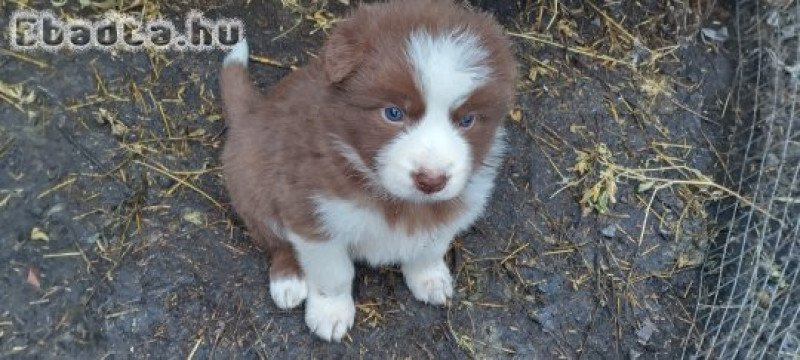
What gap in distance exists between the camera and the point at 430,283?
4457 mm

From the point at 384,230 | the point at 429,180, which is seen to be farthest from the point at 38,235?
the point at 429,180

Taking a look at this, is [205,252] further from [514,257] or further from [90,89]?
[514,257]

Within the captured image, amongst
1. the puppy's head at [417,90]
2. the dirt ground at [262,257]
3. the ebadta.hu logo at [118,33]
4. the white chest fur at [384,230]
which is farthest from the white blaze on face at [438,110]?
the ebadta.hu logo at [118,33]

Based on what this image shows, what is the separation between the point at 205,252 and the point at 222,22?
136cm

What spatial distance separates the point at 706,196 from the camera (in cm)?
527

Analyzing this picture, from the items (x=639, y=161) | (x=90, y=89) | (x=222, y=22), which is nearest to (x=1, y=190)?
(x=90, y=89)

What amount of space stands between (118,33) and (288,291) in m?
1.72

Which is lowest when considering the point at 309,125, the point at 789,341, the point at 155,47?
the point at 789,341

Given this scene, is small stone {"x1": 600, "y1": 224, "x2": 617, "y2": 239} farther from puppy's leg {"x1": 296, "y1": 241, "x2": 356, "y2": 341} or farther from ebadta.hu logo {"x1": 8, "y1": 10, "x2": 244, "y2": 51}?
ebadta.hu logo {"x1": 8, "y1": 10, "x2": 244, "y2": 51}

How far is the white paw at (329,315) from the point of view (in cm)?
428

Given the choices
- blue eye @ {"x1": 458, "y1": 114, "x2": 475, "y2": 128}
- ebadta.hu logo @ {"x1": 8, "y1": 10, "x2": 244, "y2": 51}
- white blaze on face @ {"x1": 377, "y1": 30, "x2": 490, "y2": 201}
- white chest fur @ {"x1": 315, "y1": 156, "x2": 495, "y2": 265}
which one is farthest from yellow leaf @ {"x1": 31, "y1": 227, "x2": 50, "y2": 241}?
blue eye @ {"x1": 458, "y1": 114, "x2": 475, "y2": 128}

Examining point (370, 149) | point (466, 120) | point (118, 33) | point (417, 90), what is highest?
point (417, 90)

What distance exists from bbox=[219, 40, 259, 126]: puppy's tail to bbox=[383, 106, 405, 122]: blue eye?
3.53ft

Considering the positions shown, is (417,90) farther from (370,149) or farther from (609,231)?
(609,231)
